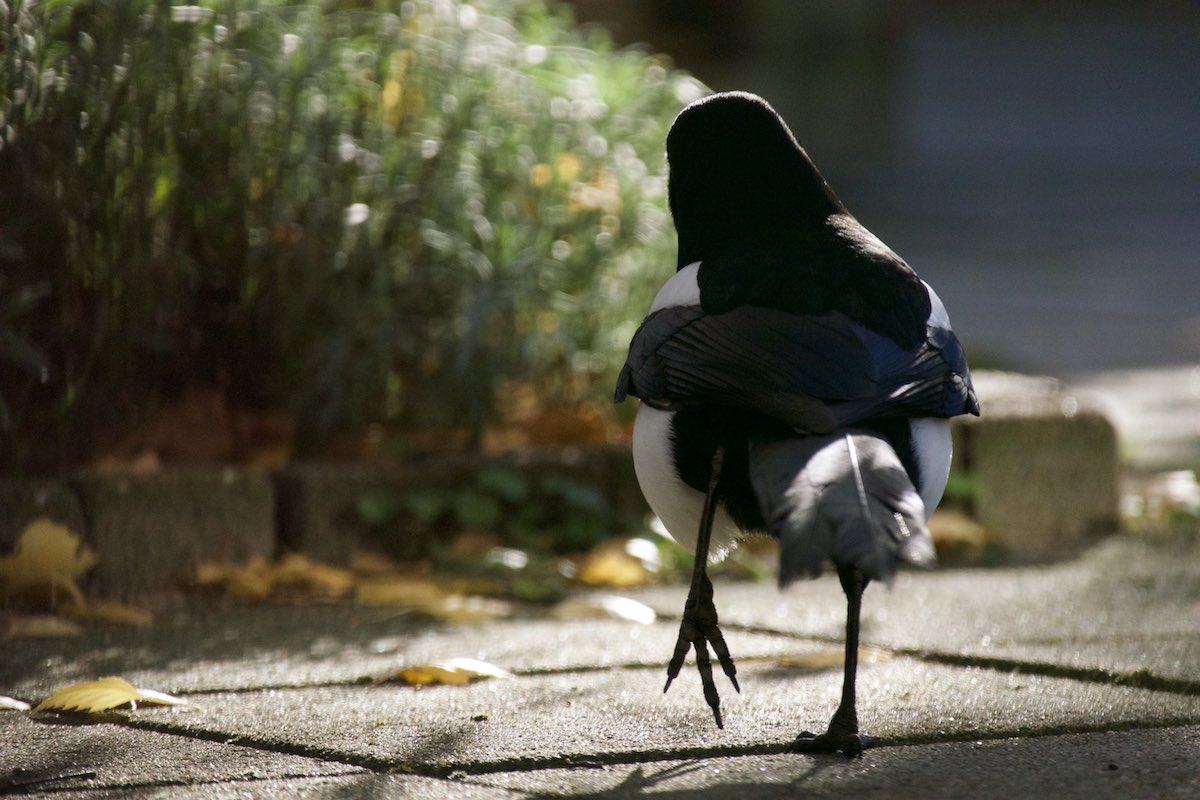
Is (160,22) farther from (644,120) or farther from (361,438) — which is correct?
(644,120)

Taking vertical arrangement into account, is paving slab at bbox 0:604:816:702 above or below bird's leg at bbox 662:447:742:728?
below

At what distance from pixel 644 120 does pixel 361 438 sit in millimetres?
1312

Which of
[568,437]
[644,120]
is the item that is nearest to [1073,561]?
[568,437]

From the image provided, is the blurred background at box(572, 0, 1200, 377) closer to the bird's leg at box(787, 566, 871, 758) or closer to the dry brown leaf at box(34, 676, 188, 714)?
the bird's leg at box(787, 566, 871, 758)

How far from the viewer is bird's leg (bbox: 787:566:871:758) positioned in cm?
273

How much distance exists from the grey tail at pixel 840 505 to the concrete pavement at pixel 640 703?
353mm

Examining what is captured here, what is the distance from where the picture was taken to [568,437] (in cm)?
502

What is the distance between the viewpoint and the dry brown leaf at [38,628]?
12.3ft

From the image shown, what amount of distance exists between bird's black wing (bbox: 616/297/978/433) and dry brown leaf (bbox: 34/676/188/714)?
1.02 metres

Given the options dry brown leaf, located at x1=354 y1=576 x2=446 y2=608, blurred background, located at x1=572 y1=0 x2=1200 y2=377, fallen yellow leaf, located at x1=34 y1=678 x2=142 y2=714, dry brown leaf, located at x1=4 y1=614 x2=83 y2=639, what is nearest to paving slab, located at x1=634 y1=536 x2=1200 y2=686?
dry brown leaf, located at x1=354 y1=576 x2=446 y2=608

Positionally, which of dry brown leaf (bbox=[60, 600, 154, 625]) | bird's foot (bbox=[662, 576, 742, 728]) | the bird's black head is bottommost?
dry brown leaf (bbox=[60, 600, 154, 625])

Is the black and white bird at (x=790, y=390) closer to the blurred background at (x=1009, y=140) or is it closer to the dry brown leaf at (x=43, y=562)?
the dry brown leaf at (x=43, y=562)

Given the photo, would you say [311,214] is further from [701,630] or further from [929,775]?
[929,775]

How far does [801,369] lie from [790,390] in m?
0.05
